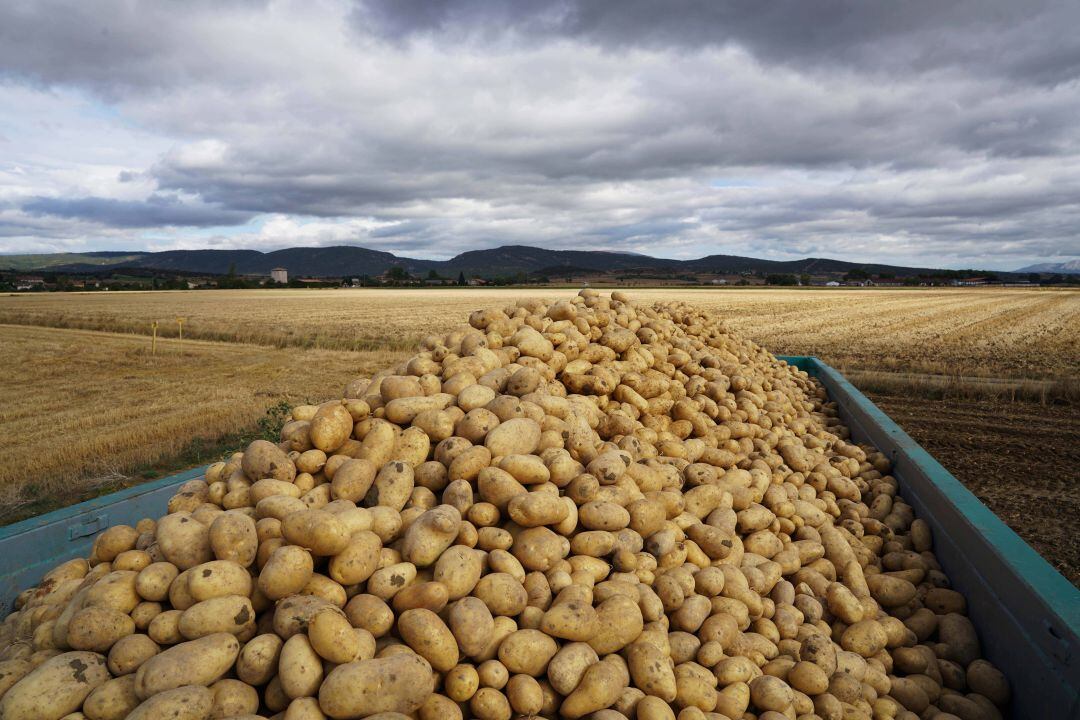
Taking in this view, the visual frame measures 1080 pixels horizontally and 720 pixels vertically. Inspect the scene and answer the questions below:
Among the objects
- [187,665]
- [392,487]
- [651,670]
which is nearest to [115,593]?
[187,665]

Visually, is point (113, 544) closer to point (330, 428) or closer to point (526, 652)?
point (330, 428)

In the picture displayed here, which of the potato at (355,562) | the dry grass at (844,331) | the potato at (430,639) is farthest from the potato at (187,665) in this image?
the dry grass at (844,331)

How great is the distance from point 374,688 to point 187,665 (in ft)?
2.15

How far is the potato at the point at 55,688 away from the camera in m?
2.03

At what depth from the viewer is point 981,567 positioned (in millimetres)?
3168

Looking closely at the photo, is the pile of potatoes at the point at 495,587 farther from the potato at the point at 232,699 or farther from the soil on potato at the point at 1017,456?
the soil on potato at the point at 1017,456

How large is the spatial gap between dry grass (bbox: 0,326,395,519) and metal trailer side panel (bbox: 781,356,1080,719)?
7791 millimetres

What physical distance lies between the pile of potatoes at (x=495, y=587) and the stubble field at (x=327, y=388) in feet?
8.49

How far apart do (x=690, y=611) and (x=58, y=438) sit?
9.18 m

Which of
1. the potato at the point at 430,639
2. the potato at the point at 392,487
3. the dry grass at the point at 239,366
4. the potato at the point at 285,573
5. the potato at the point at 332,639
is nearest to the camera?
the potato at the point at 332,639

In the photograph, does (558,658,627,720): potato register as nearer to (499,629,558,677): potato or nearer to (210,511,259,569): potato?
(499,629,558,677): potato

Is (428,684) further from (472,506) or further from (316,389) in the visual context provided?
(316,389)

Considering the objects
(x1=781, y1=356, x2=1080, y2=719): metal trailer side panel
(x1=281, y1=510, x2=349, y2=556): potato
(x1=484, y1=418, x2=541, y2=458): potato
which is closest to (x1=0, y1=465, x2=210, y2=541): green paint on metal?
(x1=281, y1=510, x2=349, y2=556): potato

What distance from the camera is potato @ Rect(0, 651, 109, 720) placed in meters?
2.03
